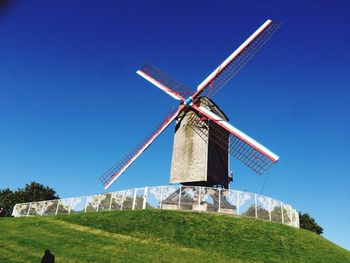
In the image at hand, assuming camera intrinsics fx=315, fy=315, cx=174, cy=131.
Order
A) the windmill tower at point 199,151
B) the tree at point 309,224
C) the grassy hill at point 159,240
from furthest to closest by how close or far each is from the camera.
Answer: the tree at point 309,224 < the windmill tower at point 199,151 < the grassy hill at point 159,240

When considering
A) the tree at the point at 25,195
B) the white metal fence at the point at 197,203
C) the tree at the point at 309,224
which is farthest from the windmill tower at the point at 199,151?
the tree at the point at 25,195

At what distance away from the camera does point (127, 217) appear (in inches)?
712

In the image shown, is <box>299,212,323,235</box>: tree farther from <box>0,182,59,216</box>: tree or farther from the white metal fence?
<box>0,182,59,216</box>: tree


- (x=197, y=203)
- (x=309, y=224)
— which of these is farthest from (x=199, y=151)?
(x=309, y=224)

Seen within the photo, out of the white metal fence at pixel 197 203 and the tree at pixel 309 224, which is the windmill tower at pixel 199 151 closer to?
the white metal fence at pixel 197 203

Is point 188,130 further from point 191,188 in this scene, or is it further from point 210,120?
point 191,188

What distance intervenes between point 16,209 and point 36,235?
1266 centimetres

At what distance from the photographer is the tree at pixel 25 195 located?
52094mm

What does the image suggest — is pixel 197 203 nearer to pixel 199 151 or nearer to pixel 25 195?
pixel 199 151

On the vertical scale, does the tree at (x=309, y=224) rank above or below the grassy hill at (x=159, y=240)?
above

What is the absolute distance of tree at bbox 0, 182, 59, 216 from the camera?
5209cm

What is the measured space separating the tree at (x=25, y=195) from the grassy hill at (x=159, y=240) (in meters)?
36.9

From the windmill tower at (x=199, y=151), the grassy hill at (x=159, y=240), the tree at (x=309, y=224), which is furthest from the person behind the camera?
the tree at (x=309, y=224)

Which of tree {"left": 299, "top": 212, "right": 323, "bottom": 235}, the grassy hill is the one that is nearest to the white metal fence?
the grassy hill
